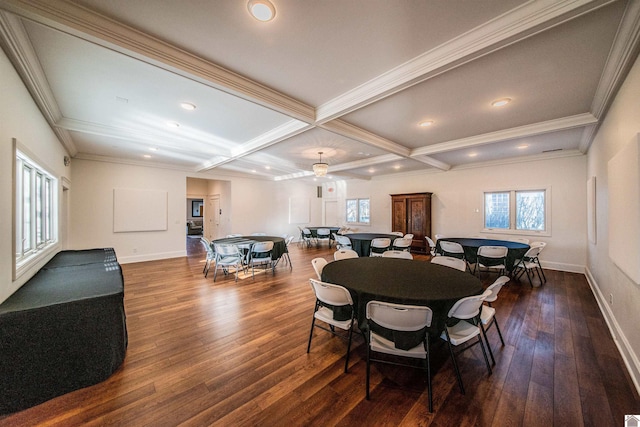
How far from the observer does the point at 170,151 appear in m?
5.59

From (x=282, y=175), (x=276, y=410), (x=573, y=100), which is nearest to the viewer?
Result: (x=276, y=410)

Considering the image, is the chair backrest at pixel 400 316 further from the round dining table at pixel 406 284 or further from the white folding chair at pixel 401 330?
the round dining table at pixel 406 284

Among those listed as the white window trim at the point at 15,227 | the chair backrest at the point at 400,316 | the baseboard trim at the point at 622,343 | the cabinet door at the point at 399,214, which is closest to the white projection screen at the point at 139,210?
the white window trim at the point at 15,227

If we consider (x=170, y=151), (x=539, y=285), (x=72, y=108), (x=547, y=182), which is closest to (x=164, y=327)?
(x=72, y=108)

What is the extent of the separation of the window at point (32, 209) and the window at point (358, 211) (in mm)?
8579

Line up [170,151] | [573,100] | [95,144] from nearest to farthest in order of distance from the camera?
[573,100] < [95,144] < [170,151]

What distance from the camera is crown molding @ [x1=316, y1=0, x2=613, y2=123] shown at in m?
1.70

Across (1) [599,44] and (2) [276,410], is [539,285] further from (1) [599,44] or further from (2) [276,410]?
(2) [276,410]

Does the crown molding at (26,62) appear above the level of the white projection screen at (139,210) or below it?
above

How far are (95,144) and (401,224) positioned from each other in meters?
8.55

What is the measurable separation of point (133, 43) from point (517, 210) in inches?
327

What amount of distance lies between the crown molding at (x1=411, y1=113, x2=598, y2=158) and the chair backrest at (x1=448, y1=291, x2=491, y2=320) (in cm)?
369

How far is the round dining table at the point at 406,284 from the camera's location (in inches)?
77.2

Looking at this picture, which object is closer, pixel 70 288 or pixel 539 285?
pixel 70 288
